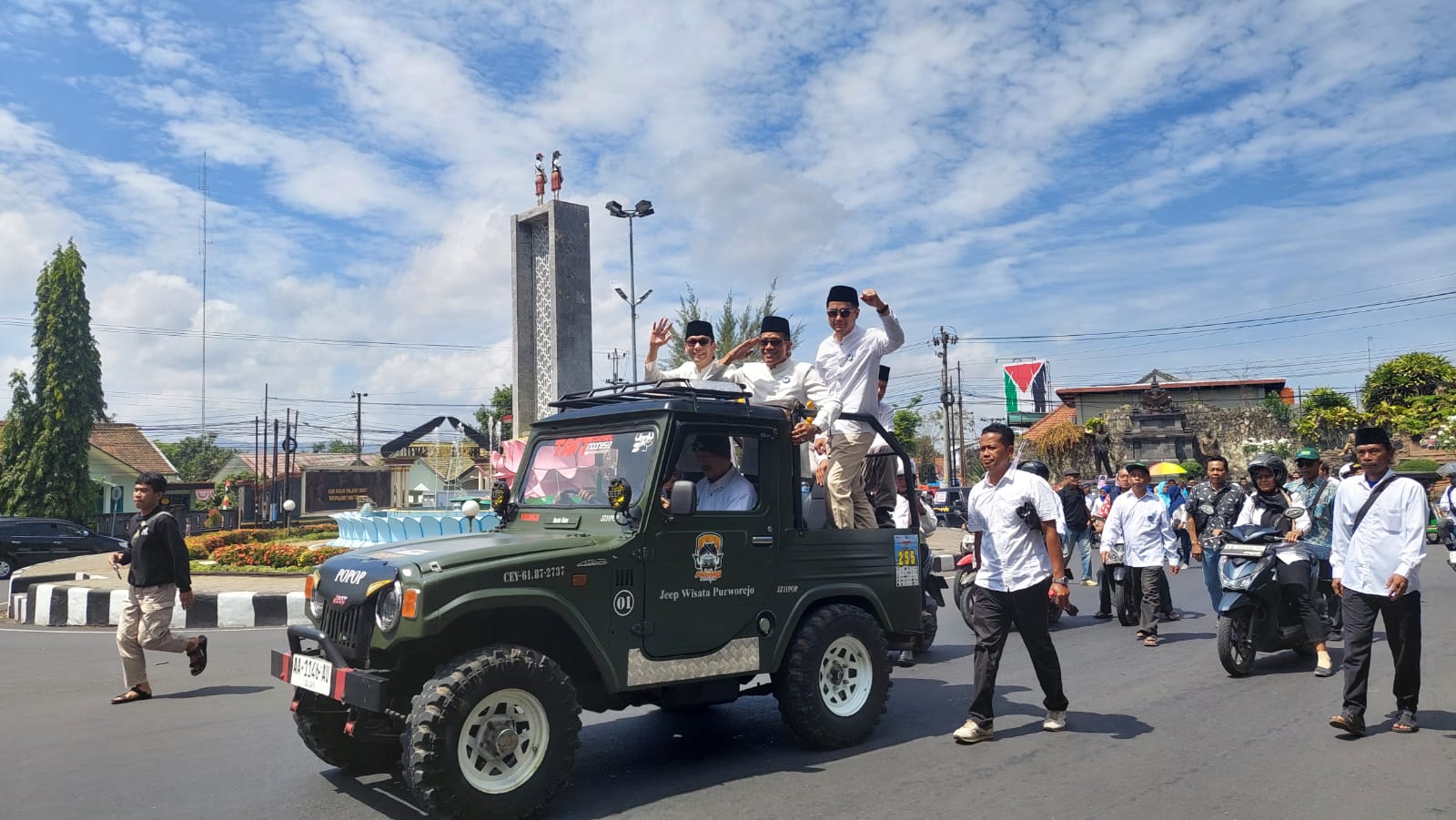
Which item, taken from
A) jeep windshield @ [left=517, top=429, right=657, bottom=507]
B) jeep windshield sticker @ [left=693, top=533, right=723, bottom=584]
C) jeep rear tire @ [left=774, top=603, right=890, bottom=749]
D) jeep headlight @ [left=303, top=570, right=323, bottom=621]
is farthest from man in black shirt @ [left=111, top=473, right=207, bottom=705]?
jeep rear tire @ [left=774, top=603, right=890, bottom=749]

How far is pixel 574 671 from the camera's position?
5043 millimetres

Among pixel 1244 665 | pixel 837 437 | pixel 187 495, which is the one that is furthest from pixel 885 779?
pixel 187 495

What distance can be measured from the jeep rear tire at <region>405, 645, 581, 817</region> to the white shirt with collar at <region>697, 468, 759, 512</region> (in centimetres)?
140

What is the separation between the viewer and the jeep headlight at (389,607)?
4.38m

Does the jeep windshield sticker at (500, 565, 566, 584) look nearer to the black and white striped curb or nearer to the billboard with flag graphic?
the black and white striped curb

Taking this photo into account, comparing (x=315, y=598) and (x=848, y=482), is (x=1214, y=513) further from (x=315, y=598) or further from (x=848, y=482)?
(x=315, y=598)

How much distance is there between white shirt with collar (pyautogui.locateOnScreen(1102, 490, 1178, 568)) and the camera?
10078 mm

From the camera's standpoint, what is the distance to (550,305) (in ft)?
77.3

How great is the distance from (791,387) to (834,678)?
1979mm

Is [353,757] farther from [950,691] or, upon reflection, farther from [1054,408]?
[1054,408]

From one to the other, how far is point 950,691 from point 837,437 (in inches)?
90.2

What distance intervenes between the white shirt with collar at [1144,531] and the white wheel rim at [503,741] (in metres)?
7.55

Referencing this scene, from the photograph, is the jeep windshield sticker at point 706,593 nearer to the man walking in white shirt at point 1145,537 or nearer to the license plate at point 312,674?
the license plate at point 312,674

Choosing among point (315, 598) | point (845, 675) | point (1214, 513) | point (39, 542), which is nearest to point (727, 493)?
point (845, 675)
